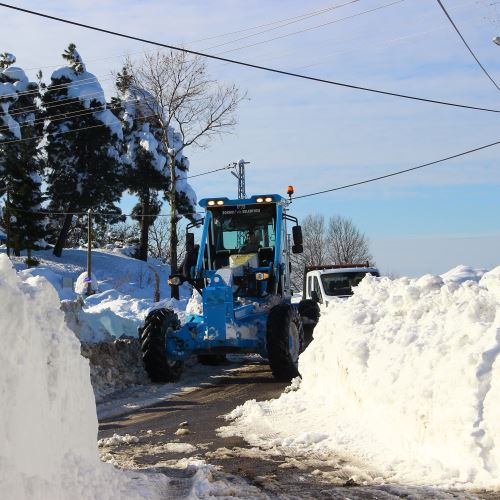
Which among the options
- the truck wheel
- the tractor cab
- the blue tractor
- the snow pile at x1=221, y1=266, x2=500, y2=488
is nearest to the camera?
the snow pile at x1=221, y1=266, x2=500, y2=488

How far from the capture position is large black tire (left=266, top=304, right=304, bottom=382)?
1323 centimetres

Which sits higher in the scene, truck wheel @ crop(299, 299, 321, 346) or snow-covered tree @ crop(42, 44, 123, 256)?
snow-covered tree @ crop(42, 44, 123, 256)

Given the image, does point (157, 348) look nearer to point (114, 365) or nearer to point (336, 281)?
point (114, 365)

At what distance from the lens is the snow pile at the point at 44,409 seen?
4629 mm

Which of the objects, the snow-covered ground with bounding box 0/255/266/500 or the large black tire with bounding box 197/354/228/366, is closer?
the snow-covered ground with bounding box 0/255/266/500

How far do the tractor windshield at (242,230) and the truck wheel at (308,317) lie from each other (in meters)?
A: 1.52

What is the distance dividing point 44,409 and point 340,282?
1378 cm

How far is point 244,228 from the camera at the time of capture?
50.7 feet

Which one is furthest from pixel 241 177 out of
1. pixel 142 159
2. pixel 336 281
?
pixel 336 281

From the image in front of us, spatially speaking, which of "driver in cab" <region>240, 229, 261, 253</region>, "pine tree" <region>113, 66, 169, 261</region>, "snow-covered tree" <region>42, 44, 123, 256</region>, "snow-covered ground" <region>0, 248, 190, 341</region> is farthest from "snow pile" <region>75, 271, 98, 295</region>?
"driver in cab" <region>240, 229, 261, 253</region>

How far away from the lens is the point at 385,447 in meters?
7.64

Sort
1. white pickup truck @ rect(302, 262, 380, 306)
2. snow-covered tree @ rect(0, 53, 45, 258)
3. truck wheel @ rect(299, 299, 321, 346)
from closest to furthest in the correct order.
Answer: truck wheel @ rect(299, 299, 321, 346)
white pickup truck @ rect(302, 262, 380, 306)
snow-covered tree @ rect(0, 53, 45, 258)

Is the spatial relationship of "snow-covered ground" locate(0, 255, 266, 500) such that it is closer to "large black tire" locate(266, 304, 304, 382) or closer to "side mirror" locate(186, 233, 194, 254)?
"large black tire" locate(266, 304, 304, 382)

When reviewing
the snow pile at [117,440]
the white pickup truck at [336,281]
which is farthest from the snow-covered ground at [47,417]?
the white pickup truck at [336,281]
